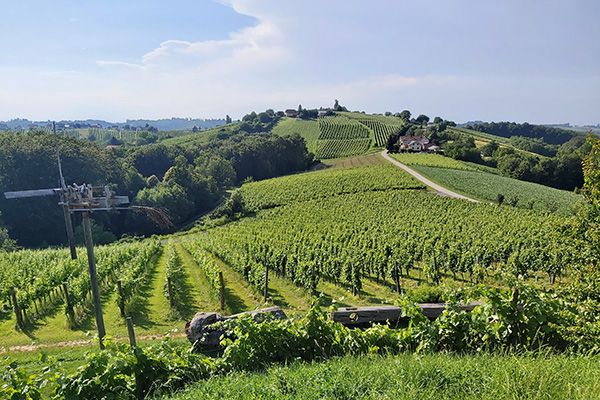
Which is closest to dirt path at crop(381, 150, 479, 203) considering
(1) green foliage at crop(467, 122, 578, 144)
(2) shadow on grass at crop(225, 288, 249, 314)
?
(2) shadow on grass at crop(225, 288, 249, 314)

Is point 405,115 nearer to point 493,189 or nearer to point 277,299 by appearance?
point 493,189

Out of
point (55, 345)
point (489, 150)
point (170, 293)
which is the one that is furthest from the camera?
point (489, 150)

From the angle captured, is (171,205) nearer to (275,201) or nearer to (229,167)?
(275,201)

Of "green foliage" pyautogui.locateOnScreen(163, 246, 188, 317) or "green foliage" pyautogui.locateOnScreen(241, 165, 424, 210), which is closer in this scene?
"green foliage" pyautogui.locateOnScreen(163, 246, 188, 317)

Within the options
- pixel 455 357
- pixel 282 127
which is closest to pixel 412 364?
pixel 455 357

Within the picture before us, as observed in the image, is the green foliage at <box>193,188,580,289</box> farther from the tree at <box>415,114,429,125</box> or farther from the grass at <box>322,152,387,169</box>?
the tree at <box>415,114,429,125</box>

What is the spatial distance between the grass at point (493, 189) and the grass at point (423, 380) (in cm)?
4322

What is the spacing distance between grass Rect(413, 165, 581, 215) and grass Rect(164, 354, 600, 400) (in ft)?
142

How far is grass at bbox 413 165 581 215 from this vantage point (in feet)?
147

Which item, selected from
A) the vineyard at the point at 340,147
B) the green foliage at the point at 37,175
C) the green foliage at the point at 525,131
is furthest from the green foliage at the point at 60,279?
the green foliage at the point at 525,131

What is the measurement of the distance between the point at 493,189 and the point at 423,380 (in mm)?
52410

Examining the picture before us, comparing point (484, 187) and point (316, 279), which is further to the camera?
point (484, 187)

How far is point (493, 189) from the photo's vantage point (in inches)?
1981

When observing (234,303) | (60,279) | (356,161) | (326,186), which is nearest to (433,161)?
(356,161)
